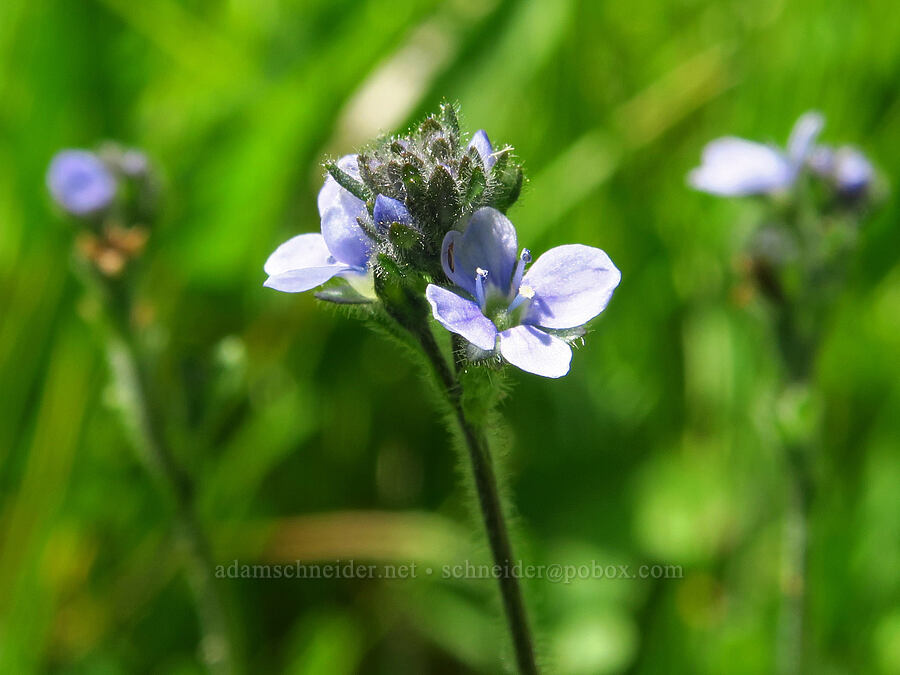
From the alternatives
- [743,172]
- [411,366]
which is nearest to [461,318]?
[743,172]

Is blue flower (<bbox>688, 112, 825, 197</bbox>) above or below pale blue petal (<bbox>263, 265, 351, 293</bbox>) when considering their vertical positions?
above

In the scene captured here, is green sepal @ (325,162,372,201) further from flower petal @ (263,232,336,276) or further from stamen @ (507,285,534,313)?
stamen @ (507,285,534,313)

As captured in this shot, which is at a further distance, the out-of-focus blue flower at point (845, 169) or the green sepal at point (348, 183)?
the out-of-focus blue flower at point (845, 169)

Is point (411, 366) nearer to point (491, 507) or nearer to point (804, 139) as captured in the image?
point (804, 139)

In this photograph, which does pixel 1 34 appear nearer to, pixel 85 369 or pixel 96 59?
pixel 96 59

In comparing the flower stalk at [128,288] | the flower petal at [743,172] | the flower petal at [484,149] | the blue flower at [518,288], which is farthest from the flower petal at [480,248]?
the flower stalk at [128,288]

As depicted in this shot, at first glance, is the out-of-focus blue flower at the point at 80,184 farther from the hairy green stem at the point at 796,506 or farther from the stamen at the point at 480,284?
the hairy green stem at the point at 796,506

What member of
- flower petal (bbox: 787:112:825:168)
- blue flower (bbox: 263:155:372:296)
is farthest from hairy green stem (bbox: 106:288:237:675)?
flower petal (bbox: 787:112:825:168)
